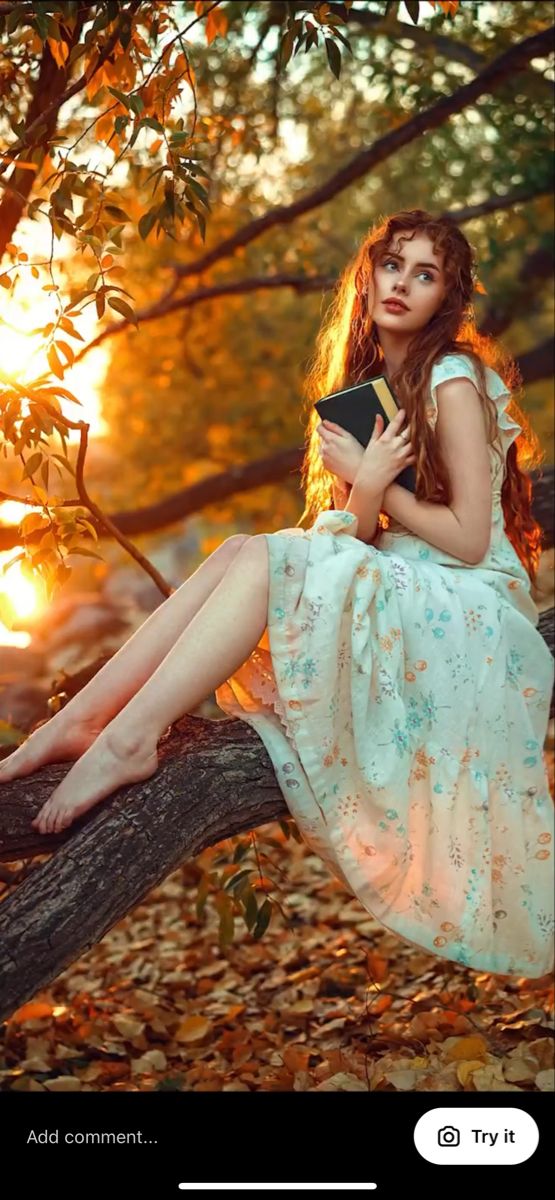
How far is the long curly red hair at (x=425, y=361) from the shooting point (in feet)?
8.41

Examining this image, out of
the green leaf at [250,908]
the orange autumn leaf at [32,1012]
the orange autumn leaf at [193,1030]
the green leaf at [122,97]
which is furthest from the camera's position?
the orange autumn leaf at [32,1012]

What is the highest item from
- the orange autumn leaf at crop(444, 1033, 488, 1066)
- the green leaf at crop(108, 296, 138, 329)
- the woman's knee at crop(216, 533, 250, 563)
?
the green leaf at crop(108, 296, 138, 329)

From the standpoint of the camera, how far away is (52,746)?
227 cm

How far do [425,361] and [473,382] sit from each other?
114mm

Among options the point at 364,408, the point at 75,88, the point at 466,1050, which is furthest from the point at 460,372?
the point at 466,1050

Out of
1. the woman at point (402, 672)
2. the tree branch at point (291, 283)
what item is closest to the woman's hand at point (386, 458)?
the woman at point (402, 672)

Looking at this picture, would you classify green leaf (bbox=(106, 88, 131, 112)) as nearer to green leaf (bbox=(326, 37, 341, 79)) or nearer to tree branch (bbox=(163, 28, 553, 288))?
green leaf (bbox=(326, 37, 341, 79))

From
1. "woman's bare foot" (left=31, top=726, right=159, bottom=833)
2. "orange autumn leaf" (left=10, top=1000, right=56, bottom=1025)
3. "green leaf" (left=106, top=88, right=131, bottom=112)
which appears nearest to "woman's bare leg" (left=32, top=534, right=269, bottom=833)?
"woman's bare foot" (left=31, top=726, right=159, bottom=833)
